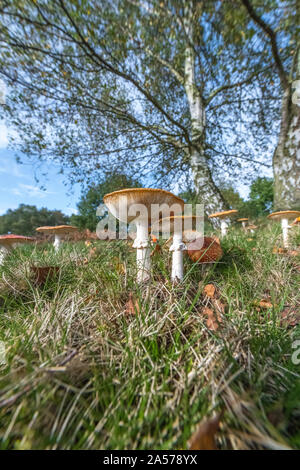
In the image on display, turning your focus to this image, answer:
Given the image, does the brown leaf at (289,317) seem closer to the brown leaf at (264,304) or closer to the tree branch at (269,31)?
the brown leaf at (264,304)

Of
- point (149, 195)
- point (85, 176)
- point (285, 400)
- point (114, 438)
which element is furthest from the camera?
point (85, 176)

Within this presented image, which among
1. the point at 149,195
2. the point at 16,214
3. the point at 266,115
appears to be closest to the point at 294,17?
the point at 266,115

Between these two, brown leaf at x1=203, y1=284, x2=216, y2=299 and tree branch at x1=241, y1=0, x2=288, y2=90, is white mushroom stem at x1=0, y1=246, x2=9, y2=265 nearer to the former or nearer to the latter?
brown leaf at x1=203, y1=284, x2=216, y2=299

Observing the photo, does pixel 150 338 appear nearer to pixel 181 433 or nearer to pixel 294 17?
pixel 181 433

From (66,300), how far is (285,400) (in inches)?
53.1

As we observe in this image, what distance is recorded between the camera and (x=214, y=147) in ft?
27.7

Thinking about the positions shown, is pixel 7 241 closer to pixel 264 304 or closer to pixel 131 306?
pixel 131 306

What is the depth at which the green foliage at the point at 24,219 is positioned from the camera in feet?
95.7

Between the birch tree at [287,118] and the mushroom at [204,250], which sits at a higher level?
the birch tree at [287,118]

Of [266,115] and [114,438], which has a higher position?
[266,115]

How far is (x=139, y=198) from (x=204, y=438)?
1.40 m

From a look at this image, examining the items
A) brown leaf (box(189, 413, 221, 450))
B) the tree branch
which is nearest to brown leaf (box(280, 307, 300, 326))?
brown leaf (box(189, 413, 221, 450))

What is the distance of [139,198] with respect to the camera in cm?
162

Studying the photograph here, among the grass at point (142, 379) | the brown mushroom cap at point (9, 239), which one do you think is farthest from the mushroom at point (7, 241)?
the grass at point (142, 379)
